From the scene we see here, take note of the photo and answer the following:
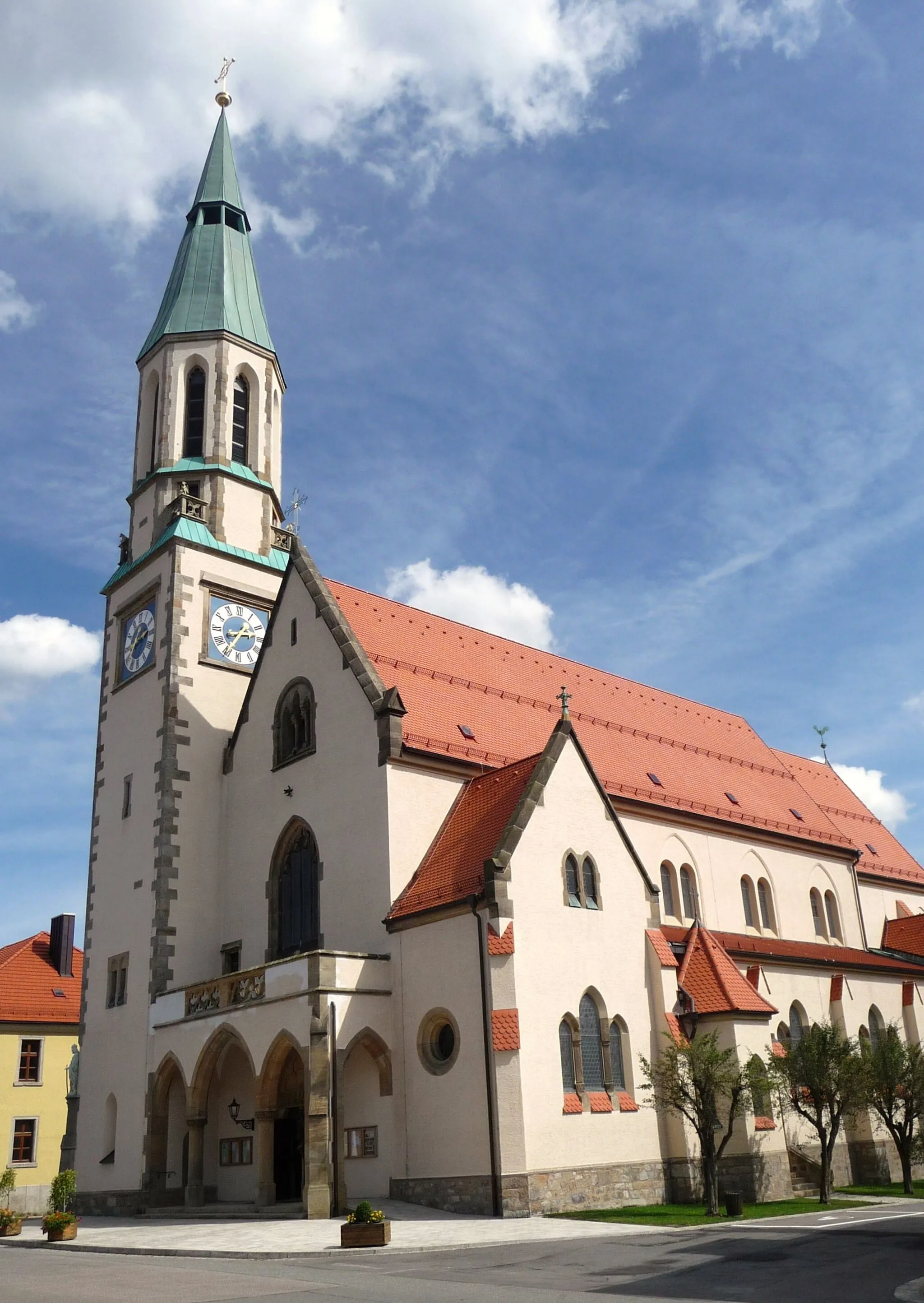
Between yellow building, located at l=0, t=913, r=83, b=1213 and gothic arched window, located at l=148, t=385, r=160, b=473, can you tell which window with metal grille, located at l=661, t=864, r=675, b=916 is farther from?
yellow building, located at l=0, t=913, r=83, b=1213

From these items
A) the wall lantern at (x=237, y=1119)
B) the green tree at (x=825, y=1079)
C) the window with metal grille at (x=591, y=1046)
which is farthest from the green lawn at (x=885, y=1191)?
the wall lantern at (x=237, y=1119)

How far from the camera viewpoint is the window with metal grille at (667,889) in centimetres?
3112

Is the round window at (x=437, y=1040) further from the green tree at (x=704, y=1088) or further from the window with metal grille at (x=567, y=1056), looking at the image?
the green tree at (x=704, y=1088)

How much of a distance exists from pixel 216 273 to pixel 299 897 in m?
21.1

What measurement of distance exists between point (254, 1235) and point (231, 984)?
269 inches

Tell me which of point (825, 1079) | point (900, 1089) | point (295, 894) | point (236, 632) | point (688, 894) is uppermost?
point (236, 632)

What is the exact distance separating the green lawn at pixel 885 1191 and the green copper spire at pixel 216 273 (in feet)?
94.2

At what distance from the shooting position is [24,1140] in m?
41.3

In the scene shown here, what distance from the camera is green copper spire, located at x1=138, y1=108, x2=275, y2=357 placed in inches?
1453

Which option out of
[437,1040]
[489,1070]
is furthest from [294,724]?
[489,1070]

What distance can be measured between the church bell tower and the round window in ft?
26.1

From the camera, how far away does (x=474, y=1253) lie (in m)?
16.1

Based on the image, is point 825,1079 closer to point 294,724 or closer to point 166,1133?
point 294,724

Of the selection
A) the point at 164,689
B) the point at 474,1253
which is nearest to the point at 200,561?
the point at 164,689
